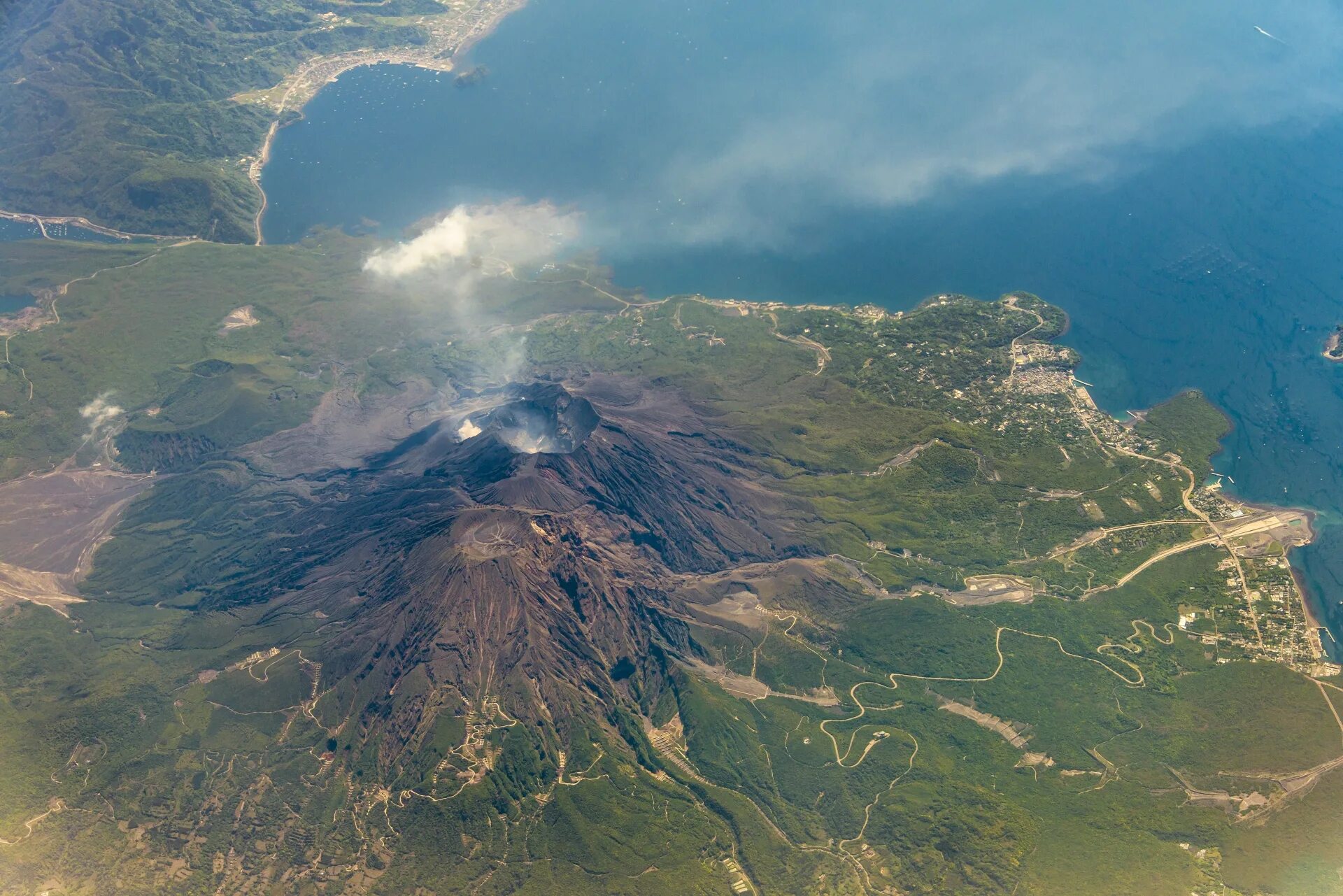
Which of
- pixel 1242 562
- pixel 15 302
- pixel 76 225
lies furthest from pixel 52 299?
pixel 1242 562

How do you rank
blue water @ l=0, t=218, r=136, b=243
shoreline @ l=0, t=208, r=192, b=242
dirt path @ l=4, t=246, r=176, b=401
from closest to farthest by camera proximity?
dirt path @ l=4, t=246, r=176, b=401, blue water @ l=0, t=218, r=136, b=243, shoreline @ l=0, t=208, r=192, b=242

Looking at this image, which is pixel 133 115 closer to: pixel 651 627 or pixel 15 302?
pixel 15 302

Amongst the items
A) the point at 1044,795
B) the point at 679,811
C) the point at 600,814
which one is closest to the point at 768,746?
the point at 679,811

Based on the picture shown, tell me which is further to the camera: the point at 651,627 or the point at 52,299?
the point at 52,299

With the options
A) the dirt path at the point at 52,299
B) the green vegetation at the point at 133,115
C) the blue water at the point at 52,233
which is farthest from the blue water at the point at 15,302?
the green vegetation at the point at 133,115

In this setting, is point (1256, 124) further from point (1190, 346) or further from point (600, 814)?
point (600, 814)

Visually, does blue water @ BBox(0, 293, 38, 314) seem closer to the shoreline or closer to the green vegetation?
the shoreline

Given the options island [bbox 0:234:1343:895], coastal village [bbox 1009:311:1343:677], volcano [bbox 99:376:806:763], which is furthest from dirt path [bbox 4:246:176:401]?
coastal village [bbox 1009:311:1343:677]

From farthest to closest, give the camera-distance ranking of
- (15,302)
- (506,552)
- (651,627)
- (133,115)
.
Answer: (133,115) < (15,302) < (651,627) < (506,552)

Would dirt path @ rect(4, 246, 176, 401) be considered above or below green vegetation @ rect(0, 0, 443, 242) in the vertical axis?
below

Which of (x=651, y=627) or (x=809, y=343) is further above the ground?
(x=809, y=343)

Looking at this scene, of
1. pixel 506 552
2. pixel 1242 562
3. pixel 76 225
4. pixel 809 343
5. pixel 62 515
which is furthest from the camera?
pixel 76 225
